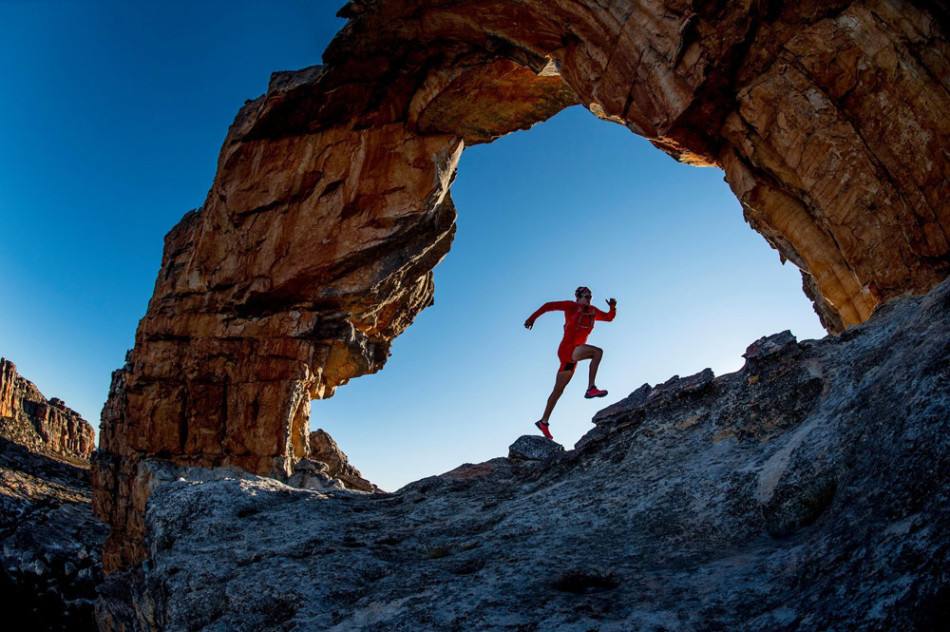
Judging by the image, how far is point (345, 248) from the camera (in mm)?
28844

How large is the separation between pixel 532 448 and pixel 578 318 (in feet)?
12.1

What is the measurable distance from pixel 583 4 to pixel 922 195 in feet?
37.8

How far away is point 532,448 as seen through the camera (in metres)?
10.4

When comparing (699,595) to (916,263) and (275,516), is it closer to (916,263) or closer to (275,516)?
(275,516)

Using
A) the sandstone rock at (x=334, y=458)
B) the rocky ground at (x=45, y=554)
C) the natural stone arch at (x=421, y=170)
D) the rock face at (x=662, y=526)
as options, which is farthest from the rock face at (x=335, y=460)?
the rock face at (x=662, y=526)

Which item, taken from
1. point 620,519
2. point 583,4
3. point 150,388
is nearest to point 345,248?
point 150,388

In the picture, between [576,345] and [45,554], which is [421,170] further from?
[45,554]

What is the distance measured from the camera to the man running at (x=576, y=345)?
1277 cm

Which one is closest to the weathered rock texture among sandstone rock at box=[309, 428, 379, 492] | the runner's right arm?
sandstone rock at box=[309, 428, 379, 492]

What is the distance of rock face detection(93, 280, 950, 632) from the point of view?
155 inches

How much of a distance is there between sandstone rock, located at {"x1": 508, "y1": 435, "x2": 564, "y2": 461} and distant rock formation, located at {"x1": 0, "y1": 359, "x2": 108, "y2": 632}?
2253 cm

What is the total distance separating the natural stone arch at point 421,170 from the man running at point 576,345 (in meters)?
8.05

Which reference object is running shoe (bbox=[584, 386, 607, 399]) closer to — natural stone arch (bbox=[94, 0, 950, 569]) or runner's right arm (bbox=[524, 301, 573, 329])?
runner's right arm (bbox=[524, 301, 573, 329])

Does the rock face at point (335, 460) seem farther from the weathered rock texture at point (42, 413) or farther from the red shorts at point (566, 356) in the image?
the weathered rock texture at point (42, 413)
